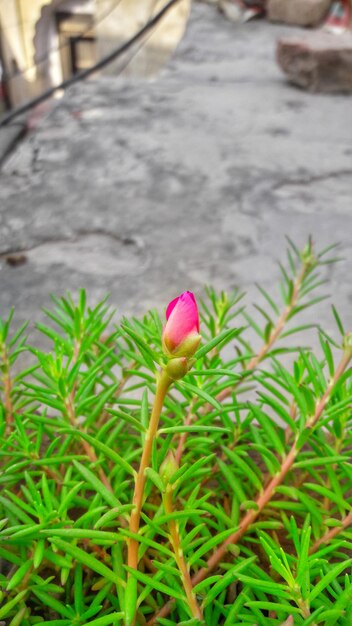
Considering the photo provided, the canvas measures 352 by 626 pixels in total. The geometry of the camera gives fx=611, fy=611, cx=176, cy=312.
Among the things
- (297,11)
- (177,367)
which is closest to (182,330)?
(177,367)

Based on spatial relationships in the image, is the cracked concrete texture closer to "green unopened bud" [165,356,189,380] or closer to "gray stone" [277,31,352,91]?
"gray stone" [277,31,352,91]

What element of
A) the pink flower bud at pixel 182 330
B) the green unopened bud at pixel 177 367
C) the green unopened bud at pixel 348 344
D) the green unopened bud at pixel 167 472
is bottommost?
the green unopened bud at pixel 167 472

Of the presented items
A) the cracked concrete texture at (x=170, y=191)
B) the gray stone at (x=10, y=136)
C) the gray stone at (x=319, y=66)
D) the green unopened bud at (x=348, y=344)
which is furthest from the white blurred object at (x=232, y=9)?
the green unopened bud at (x=348, y=344)

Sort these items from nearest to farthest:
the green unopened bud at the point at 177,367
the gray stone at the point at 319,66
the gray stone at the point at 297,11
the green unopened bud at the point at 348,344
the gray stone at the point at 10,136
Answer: the green unopened bud at the point at 177,367 < the green unopened bud at the point at 348,344 < the gray stone at the point at 10,136 < the gray stone at the point at 319,66 < the gray stone at the point at 297,11

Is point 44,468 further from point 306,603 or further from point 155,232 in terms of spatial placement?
point 155,232

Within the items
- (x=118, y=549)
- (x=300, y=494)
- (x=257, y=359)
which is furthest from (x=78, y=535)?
(x=257, y=359)

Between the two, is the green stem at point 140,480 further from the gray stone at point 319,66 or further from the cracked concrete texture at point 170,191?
the gray stone at point 319,66

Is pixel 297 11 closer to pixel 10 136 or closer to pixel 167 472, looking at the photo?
pixel 10 136
